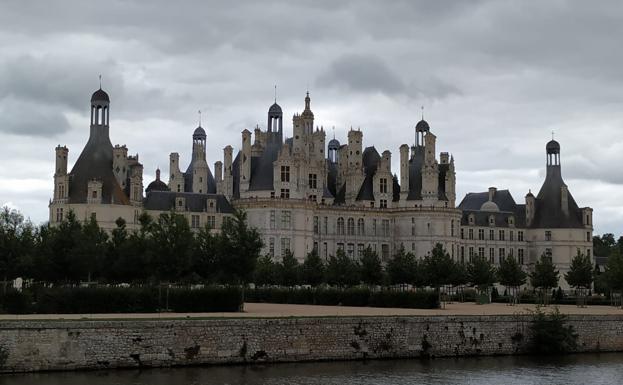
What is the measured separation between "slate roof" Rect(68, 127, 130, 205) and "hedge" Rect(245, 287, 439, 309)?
22.4m

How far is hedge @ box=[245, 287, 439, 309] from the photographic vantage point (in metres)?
61.9

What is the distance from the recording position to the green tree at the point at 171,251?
55.4 metres

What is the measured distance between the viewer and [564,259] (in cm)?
11406

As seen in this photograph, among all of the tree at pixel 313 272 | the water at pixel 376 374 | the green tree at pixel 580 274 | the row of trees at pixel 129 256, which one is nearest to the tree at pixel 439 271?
the tree at pixel 313 272

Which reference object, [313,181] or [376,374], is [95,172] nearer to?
[313,181]

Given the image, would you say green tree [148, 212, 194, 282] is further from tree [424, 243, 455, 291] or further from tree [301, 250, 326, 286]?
tree [301, 250, 326, 286]

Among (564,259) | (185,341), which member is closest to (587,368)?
(185,341)

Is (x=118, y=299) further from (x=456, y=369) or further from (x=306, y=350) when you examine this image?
(x=456, y=369)

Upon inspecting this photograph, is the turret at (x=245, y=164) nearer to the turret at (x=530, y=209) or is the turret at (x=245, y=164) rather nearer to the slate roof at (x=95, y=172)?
the slate roof at (x=95, y=172)

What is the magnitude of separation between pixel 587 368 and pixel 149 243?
24.3 m

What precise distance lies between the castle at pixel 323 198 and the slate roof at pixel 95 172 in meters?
0.10

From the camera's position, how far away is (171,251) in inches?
2180

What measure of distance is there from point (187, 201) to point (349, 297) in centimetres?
3347

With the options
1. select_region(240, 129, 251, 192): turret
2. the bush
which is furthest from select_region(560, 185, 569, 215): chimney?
the bush
